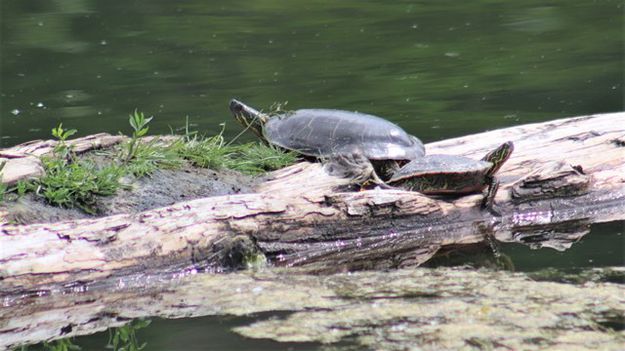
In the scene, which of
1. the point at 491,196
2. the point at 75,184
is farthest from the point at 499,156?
the point at 75,184

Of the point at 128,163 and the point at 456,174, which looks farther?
the point at 128,163

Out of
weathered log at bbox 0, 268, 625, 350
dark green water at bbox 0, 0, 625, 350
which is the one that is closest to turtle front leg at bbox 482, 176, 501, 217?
dark green water at bbox 0, 0, 625, 350

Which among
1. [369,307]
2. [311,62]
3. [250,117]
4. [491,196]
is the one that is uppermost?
[311,62]

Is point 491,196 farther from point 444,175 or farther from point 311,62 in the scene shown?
point 311,62

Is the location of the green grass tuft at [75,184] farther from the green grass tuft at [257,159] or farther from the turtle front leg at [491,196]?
the turtle front leg at [491,196]

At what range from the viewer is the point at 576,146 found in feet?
15.5

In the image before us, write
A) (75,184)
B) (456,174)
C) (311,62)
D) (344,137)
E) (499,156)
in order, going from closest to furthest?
(75,184) < (456,174) < (499,156) < (344,137) < (311,62)

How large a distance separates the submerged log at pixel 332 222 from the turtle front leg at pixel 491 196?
3 centimetres

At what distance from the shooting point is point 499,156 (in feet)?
14.4

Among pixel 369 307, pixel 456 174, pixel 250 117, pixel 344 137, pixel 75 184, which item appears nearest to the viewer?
pixel 369 307

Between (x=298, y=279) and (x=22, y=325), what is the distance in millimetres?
961

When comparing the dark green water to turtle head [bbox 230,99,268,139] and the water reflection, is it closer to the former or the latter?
the water reflection

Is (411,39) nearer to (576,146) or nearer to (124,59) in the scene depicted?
(124,59)

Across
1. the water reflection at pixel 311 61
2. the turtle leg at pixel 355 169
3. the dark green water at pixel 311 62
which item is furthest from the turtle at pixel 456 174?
the water reflection at pixel 311 61
